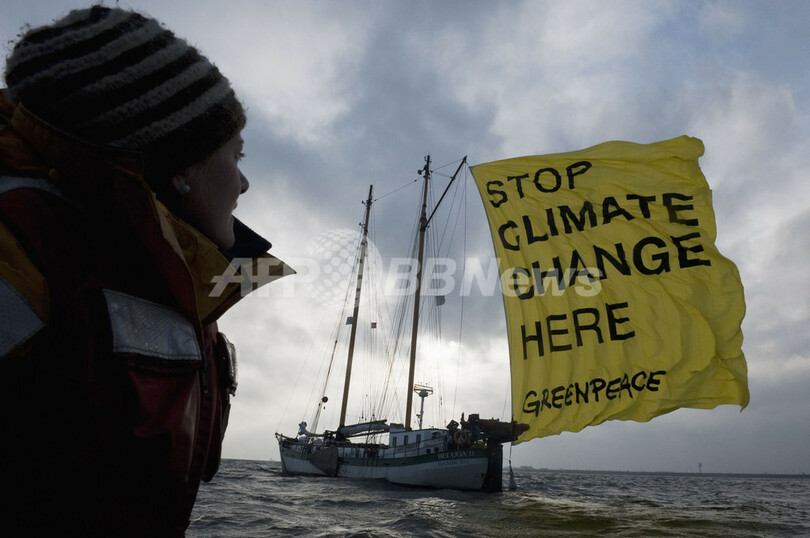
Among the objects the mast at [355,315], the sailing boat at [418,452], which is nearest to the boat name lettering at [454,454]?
the sailing boat at [418,452]

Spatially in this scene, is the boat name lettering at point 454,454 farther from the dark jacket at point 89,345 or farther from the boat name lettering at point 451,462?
the dark jacket at point 89,345

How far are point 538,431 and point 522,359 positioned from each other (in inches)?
40.9

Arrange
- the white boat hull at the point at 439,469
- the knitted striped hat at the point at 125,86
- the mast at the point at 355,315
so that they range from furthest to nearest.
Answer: the mast at the point at 355,315 < the white boat hull at the point at 439,469 < the knitted striped hat at the point at 125,86

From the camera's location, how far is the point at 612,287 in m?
6.78

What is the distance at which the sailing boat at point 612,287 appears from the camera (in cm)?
622

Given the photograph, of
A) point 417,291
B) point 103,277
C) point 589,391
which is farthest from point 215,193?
point 417,291

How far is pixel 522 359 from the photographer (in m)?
6.96

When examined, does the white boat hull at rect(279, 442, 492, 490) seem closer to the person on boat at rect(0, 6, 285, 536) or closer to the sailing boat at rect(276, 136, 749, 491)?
the sailing boat at rect(276, 136, 749, 491)

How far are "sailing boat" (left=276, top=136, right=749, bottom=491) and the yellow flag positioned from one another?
15 mm

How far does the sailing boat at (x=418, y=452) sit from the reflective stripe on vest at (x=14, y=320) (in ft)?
72.6

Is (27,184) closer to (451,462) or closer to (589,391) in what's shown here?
(589,391)

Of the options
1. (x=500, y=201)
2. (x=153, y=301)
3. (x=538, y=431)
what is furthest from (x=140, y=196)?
(x=500, y=201)

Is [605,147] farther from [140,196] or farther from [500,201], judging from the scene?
[140,196]

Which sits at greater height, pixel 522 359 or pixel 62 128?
pixel 522 359
